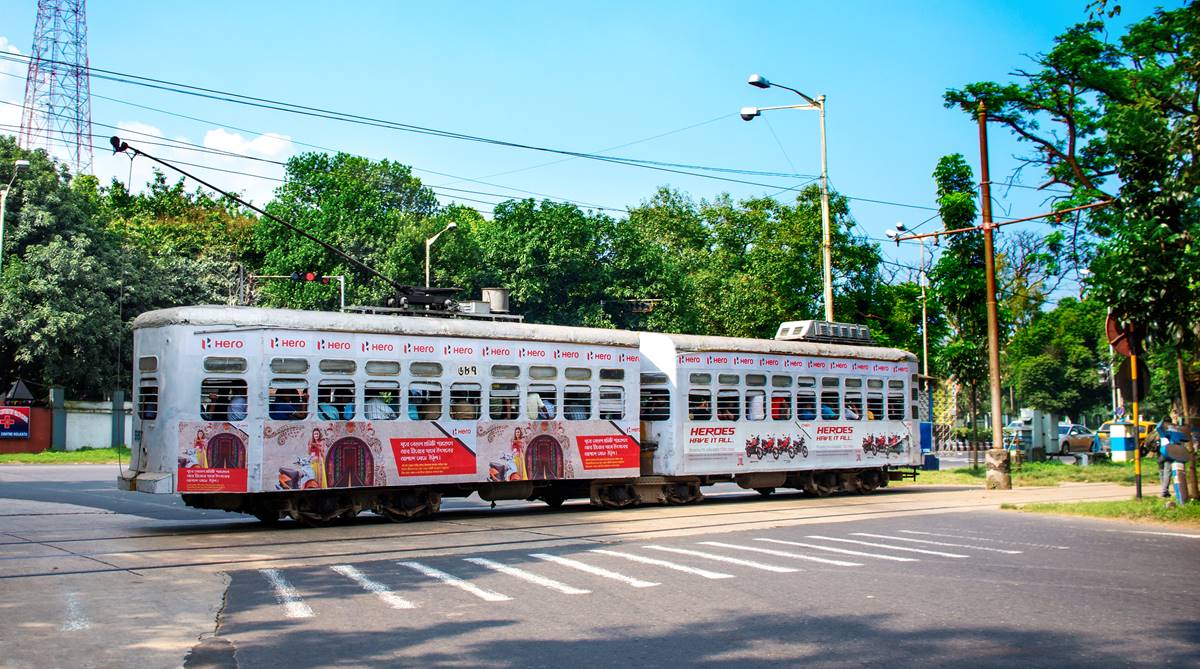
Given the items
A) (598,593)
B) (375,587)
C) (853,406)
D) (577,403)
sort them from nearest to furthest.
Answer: (598,593) → (375,587) → (577,403) → (853,406)

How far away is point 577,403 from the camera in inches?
785

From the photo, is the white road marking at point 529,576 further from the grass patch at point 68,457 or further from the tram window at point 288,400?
the grass patch at point 68,457

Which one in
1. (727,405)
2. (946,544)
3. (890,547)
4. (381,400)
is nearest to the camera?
(890,547)

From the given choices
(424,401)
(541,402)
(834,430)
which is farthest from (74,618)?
(834,430)

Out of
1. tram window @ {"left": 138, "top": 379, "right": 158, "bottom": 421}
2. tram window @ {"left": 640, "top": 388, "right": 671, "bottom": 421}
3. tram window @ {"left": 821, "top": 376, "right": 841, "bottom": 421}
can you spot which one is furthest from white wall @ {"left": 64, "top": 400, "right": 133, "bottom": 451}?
tram window @ {"left": 821, "top": 376, "right": 841, "bottom": 421}

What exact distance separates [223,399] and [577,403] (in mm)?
6239

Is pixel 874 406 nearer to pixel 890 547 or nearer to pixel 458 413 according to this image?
pixel 458 413

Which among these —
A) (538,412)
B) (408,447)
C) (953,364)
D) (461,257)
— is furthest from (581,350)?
(461,257)

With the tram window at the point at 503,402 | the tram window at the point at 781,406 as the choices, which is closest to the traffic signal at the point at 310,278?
the tram window at the point at 503,402

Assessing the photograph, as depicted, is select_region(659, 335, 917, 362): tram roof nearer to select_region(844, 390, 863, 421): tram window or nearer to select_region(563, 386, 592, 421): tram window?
select_region(844, 390, 863, 421): tram window

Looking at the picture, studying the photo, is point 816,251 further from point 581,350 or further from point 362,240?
point 362,240

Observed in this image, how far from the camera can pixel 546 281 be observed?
48.9 m

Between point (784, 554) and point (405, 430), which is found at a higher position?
point (405, 430)

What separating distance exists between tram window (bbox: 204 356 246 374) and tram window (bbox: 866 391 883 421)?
46.4 feet
